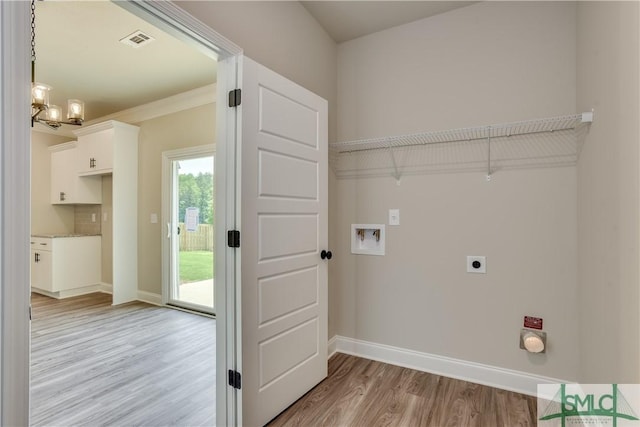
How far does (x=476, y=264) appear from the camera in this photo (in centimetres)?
233

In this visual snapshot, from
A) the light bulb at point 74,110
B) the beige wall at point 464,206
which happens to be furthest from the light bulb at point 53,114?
the beige wall at point 464,206

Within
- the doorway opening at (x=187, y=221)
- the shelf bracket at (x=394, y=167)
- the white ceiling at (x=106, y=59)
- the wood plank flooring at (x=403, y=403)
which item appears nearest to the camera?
the wood plank flooring at (x=403, y=403)

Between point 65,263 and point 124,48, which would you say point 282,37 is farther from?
point 65,263

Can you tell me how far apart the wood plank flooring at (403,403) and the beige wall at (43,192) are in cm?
547

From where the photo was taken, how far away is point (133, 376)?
2396 mm

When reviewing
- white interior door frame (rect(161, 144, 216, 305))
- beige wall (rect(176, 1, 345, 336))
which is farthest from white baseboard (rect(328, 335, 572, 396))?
white interior door frame (rect(161, 144, 216, 305))

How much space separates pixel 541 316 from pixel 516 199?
0.82 metres

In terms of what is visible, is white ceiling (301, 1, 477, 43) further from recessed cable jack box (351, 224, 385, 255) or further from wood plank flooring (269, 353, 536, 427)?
wood plank flooring (269, 353, 536, 427)

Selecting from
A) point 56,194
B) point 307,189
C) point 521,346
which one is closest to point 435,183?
point 307,189

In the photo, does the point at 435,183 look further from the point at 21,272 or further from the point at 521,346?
the point at 21,272

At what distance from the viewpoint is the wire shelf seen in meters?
2.08

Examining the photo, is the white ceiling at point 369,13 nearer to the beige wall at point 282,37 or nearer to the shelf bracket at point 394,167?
the beige wall at point 282,37

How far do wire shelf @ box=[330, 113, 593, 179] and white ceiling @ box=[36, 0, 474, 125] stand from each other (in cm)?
98

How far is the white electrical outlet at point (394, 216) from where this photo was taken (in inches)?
103
